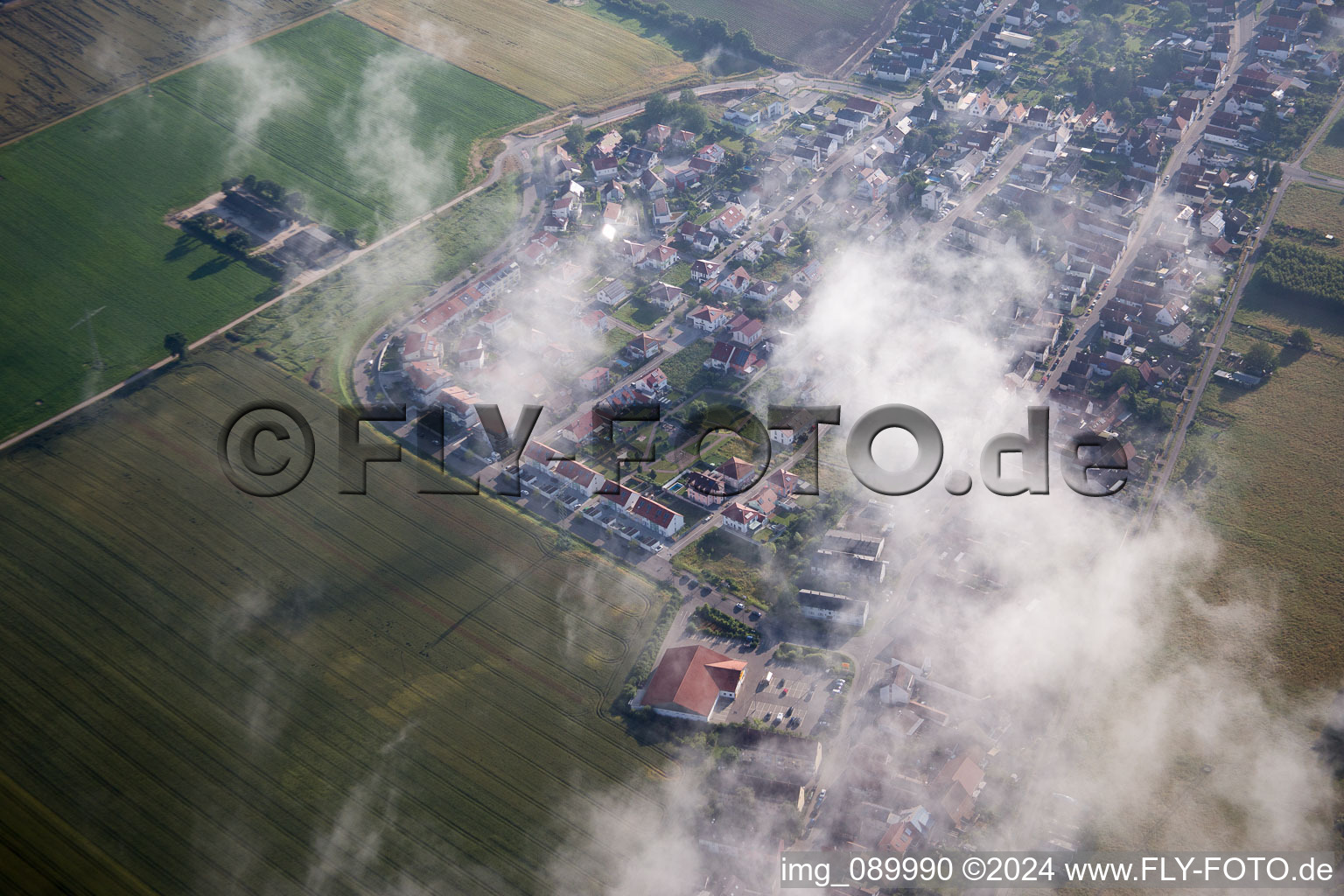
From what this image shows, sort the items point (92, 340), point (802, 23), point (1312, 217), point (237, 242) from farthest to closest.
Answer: point (802, 23), point (1312, 217), point (237, 242), point (92, 340)

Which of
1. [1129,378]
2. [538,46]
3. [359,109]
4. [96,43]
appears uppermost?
[96,43]

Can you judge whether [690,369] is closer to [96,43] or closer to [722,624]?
[722,624]

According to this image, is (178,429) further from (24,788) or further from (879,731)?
(879,731)

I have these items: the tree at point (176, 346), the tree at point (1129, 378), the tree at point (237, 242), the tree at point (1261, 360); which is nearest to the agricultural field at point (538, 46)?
the tree at point (237, 242)

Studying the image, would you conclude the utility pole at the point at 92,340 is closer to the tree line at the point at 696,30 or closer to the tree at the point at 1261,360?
the tree line at the point at 696,30

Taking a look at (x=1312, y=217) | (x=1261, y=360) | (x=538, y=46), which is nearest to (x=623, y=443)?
(x=1261, y=360)
